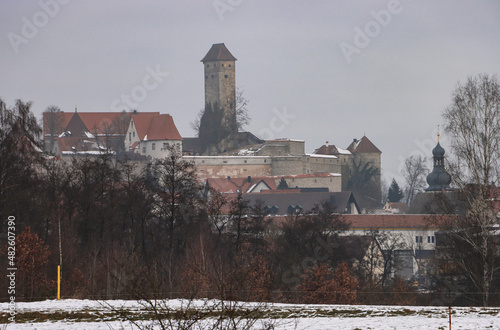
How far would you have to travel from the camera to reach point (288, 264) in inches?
A: 1063

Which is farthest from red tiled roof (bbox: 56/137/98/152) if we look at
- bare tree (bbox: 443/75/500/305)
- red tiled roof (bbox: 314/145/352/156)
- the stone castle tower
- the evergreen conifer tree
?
bare tree (bbox: 443/75/500/305)

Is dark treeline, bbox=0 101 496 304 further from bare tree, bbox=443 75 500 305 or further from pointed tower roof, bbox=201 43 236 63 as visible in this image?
pointed tower roof, bbox=201 43 236 63

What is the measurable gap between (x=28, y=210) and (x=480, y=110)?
1076 centimetres

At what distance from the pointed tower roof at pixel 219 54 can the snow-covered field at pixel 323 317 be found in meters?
83.7

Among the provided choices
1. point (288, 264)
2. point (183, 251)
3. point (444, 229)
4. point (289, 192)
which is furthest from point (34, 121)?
point (289, 192)

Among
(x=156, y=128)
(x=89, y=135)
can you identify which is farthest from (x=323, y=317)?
(x=89, y=135)

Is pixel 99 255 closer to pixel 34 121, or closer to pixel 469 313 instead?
pixel 34 121

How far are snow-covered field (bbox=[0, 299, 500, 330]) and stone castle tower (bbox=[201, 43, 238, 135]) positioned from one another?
77.6 m

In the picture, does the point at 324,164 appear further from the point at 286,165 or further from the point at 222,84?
the point at 222,84

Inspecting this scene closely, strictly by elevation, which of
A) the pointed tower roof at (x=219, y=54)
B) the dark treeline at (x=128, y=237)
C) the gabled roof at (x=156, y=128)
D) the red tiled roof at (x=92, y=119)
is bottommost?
the dark treeline at (x=128, y=237)

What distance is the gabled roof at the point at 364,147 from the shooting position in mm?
99438

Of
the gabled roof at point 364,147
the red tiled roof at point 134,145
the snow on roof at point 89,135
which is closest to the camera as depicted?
the red tiled roof at point 134,145

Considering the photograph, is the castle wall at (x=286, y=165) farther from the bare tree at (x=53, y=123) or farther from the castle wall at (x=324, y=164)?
the bare tree at (x=53, y=123)

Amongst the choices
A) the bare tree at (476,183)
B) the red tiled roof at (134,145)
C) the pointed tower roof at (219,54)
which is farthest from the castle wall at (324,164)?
the bare tree at (476,183)
